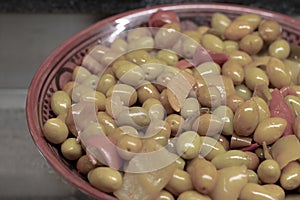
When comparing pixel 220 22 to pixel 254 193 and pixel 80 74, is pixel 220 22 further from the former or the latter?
pixel 254 193

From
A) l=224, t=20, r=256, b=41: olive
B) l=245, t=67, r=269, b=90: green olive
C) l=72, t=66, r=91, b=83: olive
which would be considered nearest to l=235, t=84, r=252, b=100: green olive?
Result: l=245, t=67, r=269, b=90: green olive

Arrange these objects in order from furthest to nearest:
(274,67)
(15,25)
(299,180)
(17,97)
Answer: (15,25), (17,97), (274,67), (299,180)

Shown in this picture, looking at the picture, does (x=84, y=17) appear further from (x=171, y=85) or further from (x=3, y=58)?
(x=171, y=85)

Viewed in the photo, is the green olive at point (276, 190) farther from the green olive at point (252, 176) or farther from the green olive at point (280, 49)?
the green olive at point (280, 49)

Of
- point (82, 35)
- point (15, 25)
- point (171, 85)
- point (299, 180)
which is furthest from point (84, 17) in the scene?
point (299, 180)

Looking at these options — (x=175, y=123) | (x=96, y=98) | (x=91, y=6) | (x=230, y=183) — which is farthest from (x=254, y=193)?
(x=91, y=6)
